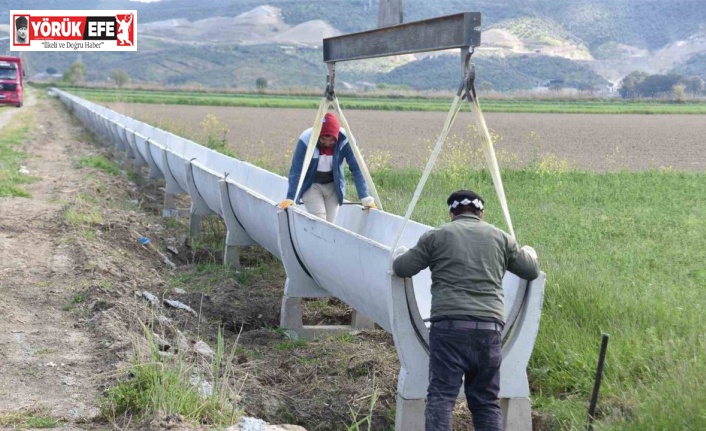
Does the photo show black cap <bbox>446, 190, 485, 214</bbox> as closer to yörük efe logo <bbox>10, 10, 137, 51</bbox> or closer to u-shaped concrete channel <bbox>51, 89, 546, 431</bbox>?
u-shaped concrete channel <bbox>51, 89, 546, 431</bbox>

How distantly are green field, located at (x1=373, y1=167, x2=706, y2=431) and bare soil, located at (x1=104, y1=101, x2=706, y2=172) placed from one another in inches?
242

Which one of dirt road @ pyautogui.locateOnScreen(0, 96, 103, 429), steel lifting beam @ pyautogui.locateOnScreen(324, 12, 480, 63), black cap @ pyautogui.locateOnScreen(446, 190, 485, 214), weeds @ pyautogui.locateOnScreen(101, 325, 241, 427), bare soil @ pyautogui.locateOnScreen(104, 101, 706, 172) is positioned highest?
steel lifting beam @ pyautogui.locateOnScreen(324, 12, 480, 63)

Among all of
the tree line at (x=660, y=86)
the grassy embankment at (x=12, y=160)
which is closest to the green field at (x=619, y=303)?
the grassy embankment at (x=12, y=160)

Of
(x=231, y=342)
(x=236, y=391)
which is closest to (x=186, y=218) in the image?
(x=231, y=342)

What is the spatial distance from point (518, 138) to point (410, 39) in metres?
24.2

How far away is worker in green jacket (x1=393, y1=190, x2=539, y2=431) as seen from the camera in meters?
4.80

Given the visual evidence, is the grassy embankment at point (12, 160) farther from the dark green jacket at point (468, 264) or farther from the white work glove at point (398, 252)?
the dark green jacket at point (468, 264)

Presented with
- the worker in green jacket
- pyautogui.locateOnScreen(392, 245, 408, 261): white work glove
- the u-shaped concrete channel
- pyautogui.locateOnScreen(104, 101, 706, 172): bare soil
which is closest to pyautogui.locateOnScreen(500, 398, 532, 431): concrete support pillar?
the u-shaped concrete channel

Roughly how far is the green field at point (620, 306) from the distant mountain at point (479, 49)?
111 metres

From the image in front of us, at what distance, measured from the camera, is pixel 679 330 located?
5.95 metres

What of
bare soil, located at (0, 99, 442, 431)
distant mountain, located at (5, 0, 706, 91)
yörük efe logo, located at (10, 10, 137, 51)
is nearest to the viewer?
bare soil, located at (0, 99, 442, 431)

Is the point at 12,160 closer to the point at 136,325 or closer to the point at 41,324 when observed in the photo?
the point at 41,324

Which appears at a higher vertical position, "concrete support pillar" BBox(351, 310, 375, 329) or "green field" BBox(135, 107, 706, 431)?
"green field" BBox(135, 107, 706, 431)

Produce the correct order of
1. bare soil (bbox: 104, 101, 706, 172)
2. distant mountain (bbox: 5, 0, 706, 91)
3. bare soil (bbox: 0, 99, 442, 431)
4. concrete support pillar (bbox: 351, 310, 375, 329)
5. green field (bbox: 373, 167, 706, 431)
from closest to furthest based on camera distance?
green field (bbox: 373, 167, 706, 431) → bare soil (bbox: 0, 99, 442, 431) → concrete support pillar (bbox: 351, 310, 375, 329) → bare soil (bbox: 104, 101, 706, 172) → distant mountain (bbox: 5, 0, 706, 91)
